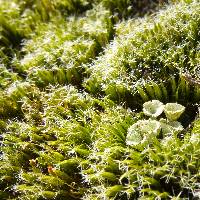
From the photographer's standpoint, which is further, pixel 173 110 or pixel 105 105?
pixel 105 105

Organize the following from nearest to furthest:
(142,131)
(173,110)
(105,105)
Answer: (142,131)
(173,110)
(105,105)

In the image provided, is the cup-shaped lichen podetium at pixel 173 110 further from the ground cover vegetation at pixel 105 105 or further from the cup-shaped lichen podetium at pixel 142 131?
the cup-shaped lichen podetium at pixel 142 131

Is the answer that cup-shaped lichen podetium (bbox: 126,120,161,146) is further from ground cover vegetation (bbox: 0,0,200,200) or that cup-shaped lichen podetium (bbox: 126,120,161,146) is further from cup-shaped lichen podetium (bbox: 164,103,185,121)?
cup-shaped lichen podetium (bbox: 164,103,185,121)

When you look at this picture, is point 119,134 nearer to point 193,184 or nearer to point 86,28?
point 193,184

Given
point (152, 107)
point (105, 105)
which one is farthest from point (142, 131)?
point (105, 105)

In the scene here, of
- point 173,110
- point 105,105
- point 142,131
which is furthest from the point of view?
point 105,105

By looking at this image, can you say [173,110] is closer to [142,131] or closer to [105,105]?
[142,131]

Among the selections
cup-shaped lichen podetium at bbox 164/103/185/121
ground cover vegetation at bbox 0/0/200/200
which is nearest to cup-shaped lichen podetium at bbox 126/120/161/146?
ground cover vegetation at bbox 0/0/200/200

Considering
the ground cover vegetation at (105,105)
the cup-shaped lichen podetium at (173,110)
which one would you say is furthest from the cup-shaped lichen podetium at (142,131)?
the cup-shaped lichen podetium at (173,110)
